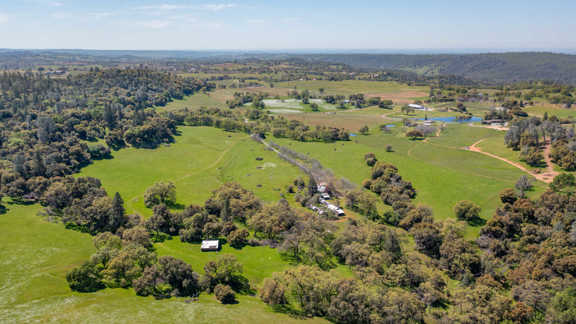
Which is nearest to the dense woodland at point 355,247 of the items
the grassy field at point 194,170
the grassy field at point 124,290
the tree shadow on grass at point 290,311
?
the tree shadow on grass at point 290,311

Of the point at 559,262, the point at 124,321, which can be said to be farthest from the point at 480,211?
the point at 124,321

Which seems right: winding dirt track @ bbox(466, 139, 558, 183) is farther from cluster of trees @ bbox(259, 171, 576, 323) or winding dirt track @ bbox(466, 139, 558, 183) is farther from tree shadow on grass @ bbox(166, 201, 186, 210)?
tree shadow on grass @ bbox(166, 201, 186, 210)

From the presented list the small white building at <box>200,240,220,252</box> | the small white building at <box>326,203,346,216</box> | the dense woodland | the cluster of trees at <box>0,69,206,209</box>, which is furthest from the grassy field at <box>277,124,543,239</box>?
the cluster of trees at <box>0,69,206,209</box>

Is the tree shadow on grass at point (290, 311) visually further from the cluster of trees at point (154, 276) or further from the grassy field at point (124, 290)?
the cluster of trees at point (154, 276)

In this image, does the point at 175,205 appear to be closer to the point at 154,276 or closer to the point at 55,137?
the point at 154,276

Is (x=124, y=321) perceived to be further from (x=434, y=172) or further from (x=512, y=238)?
(x=434, y=172)

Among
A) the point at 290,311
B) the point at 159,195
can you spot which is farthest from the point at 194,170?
the point at 290,311
